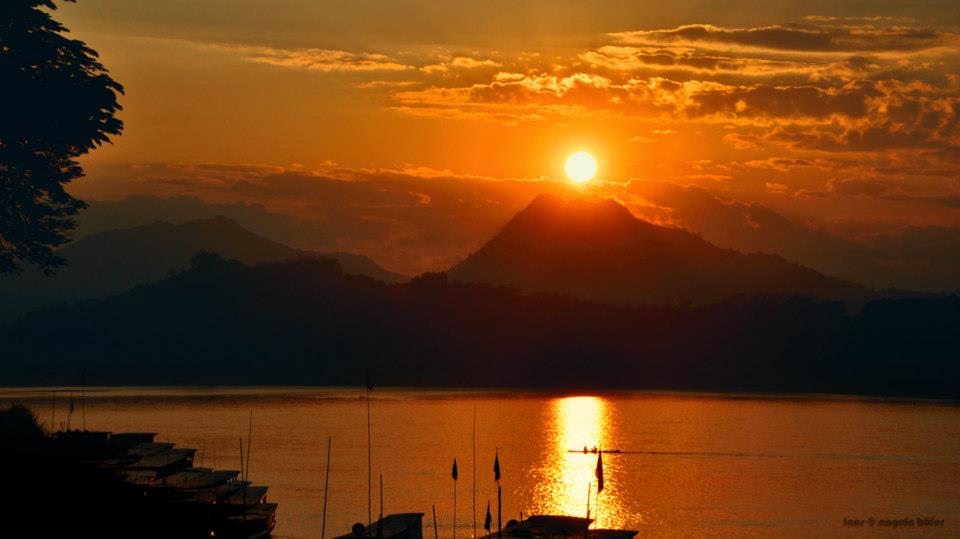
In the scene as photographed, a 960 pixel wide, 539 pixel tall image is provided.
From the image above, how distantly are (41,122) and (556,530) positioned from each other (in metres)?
32.5

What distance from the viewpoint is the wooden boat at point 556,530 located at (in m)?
59.9

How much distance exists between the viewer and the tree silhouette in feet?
221

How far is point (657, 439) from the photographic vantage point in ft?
547

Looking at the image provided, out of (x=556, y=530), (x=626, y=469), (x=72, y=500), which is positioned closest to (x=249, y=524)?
(x=72, y=500)

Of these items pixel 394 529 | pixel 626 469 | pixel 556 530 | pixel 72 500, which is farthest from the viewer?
pixel 626 469

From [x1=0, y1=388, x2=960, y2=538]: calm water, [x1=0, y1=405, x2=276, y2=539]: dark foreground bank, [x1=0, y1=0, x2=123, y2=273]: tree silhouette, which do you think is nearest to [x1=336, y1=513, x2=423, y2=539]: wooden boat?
[x1=0, y1=405, x2=276, y2=539]: dark foreground bank

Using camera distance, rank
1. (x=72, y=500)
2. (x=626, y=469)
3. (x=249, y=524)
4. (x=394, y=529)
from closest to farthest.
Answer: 1. (x=72, y=500)
2. (x=394, y=529)
3. (x=249, y=524)
4. (x=626, y=469)

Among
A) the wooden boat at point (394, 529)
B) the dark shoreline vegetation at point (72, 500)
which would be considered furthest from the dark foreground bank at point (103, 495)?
the wooden boat at point (394, 529)

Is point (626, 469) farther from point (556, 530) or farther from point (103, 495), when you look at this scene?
point (103, 495)

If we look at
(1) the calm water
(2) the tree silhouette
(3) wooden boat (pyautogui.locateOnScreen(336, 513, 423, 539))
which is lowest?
(3) wooden boat (pyautogui.locateOnScreen(336, 513, 423, 539))

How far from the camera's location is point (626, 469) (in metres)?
126

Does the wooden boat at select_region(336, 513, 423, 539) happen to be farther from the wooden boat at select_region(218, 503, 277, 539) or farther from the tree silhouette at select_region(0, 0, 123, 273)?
the tree silhouette at select_region(0, 0, 123, 273)

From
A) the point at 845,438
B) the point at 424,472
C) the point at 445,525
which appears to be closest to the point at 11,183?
the point at 445,525

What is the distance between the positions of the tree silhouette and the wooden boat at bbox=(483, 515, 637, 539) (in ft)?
90.1
